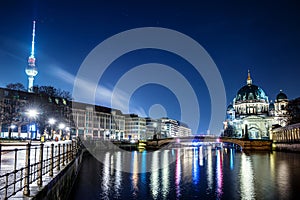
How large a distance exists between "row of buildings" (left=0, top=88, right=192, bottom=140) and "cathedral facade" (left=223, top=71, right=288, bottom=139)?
5244cm

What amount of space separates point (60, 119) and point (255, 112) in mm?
142174

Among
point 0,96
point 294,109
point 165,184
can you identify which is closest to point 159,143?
point 294,109

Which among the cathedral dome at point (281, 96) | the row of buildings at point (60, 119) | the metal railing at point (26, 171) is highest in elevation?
the cathedral dome at point (281, 96)

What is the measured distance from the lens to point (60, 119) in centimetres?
6869

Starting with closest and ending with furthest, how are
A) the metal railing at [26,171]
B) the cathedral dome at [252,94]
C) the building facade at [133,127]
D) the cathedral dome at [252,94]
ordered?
the metal railing at [26,171]
the building facade at [133,127]
the cathedral dome at [252,94]
the cathedral dome at [252,94]

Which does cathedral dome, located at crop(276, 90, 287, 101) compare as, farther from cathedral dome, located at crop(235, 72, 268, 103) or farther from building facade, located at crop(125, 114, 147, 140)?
building facade, located at crop(125, 114, 147, 140)


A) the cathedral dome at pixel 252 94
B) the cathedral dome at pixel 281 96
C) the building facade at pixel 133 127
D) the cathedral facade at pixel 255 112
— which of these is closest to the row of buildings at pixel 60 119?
the building facade at pixel 133 127

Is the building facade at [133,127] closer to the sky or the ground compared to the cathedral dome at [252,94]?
closer to the ground

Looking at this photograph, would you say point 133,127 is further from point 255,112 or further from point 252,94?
point 252,94

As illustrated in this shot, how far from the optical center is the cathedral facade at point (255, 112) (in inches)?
6467

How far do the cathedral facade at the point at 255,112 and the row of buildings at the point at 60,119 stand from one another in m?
52.4

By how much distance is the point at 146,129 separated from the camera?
643 ft

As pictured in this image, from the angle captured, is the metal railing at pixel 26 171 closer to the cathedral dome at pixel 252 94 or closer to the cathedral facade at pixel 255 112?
the cathedral facade at pixel 255 112

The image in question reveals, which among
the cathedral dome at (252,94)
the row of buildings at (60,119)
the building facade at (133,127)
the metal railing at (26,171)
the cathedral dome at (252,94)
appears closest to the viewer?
the metal railing at (26,171)
